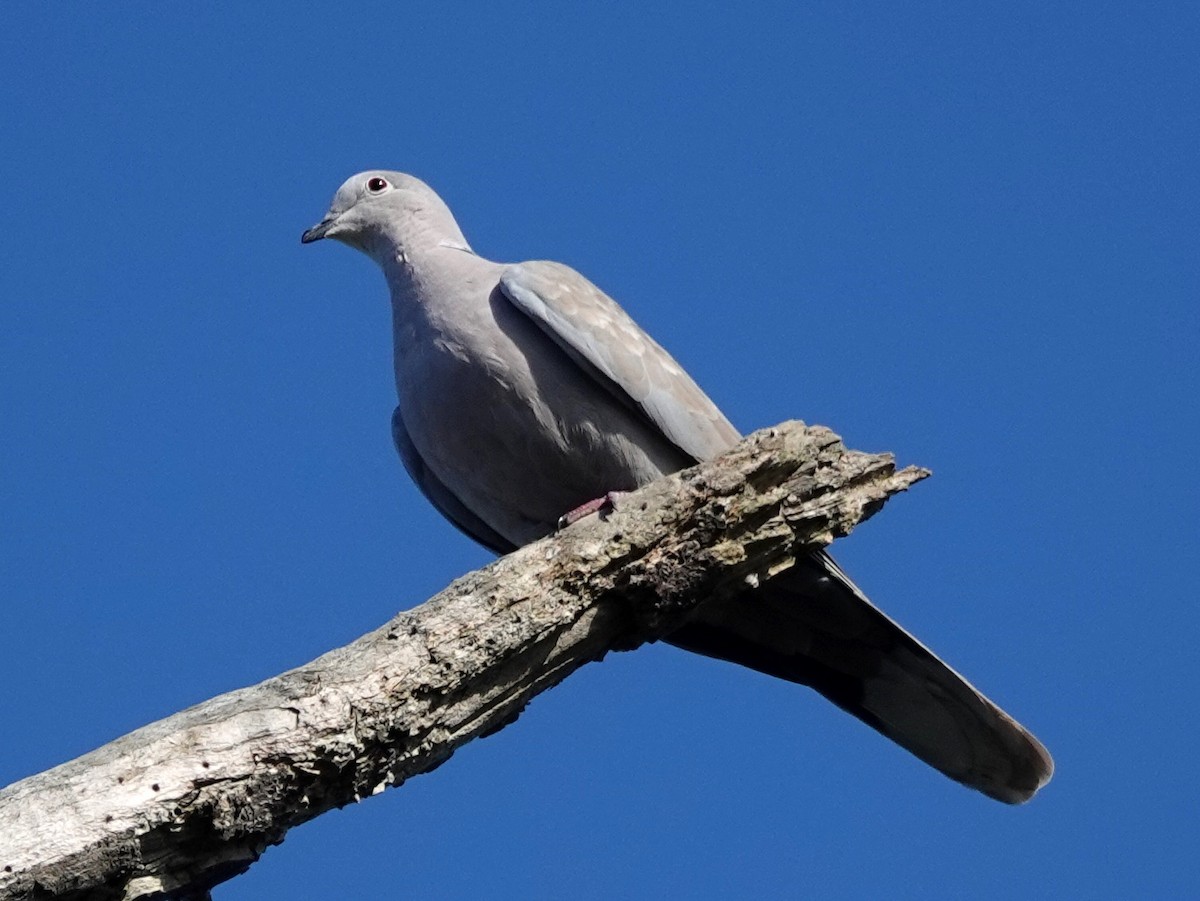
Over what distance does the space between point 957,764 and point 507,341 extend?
→ 2.25 meters

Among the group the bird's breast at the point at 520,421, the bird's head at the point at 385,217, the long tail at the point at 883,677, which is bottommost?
the long tail at the point at 883,677

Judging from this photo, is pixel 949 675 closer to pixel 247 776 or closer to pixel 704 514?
pixel 704 514

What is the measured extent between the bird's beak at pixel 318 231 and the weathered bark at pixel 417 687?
280 centimetres

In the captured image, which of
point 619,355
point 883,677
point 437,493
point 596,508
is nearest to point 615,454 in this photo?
point 619,355

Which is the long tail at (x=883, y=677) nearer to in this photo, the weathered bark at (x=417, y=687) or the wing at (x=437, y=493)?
the weathered bark at (x=417, y=687)

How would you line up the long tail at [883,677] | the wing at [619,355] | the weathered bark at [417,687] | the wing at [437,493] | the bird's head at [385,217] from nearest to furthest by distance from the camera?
the weathered bark at [417,687] → the long tail at [883,677] → the wing at [619,355] → the wing at [437,493] → the bird's head at [385,217]

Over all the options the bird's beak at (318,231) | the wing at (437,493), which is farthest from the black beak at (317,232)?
the wing at (437,493)

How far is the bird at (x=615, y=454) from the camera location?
5.56 meters

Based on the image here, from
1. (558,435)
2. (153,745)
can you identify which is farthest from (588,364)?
(153,745)

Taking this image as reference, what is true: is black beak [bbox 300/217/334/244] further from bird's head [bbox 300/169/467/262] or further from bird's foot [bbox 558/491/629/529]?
bird's foot [bbox 558/491/629/529]

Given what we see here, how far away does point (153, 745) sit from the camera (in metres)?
3.83

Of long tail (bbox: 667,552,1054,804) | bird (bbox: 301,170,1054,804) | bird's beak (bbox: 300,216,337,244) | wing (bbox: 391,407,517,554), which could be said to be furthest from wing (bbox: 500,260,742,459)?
bird's beak (bbox: 300,216,337,244)

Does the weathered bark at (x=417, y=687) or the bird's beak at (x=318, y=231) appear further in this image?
the bird's beak at (x=318, y=231)

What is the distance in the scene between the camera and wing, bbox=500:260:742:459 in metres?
5.73
